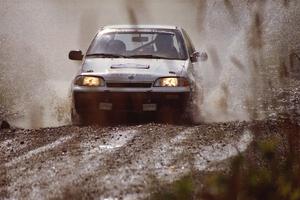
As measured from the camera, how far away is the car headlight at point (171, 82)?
31.3 ft

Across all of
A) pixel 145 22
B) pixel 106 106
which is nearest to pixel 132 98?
pixel 106 106

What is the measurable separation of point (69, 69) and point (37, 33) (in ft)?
26.4

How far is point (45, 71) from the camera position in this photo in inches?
827

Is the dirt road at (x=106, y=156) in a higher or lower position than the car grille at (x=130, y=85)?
lower

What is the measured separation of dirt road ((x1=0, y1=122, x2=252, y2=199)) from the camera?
555 cm

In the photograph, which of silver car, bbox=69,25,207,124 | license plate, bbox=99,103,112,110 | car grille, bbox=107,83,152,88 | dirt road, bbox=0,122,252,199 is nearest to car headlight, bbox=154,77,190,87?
silver car, bbox=69,25,207,124

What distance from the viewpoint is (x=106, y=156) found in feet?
22.8

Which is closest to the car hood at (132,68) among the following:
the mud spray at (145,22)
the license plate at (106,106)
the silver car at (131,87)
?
the silver car at (131,87)

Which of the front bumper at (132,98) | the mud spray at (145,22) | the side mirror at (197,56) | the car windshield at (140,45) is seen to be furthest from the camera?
the mud spray at (145,22)

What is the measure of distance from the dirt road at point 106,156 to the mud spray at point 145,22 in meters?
0.78

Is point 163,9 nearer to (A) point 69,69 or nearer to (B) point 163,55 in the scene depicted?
(A) point 69,69

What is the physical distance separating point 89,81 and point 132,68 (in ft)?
2.06

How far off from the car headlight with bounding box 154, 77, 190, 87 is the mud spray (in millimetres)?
893

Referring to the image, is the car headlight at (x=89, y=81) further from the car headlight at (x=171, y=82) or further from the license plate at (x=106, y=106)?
the car headlight at (x=171, y=82)
